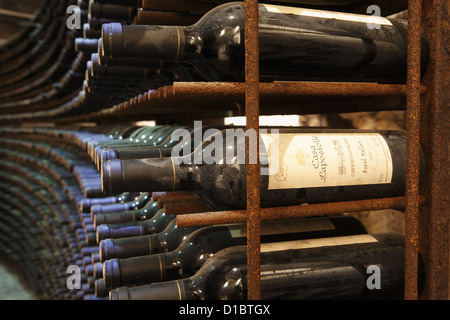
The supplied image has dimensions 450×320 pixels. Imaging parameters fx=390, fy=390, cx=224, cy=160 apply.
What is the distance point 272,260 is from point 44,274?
10.5ft

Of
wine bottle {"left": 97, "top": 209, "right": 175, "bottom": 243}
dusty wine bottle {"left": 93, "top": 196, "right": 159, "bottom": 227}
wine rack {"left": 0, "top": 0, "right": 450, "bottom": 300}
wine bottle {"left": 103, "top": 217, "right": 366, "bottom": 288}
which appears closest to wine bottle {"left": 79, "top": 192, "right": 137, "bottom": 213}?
dusty wine bottle {"left": 93, "top": 196, "right": 159, "bottom": 227}

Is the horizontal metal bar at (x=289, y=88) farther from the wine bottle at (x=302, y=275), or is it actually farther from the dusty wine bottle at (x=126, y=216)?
the dusty wine bottle at (x=126, y=216)

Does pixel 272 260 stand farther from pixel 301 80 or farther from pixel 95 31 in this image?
pixel 95 31

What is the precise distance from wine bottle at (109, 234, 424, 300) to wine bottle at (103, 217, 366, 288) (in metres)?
0.05

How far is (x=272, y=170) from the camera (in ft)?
2.51

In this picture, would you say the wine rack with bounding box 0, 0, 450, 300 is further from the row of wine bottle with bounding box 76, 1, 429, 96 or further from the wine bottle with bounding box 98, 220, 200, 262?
the wine bottle with bounding box 98, 220, 200, 262

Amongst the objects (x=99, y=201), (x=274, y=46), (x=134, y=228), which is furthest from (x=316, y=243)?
(x=99, y=201)

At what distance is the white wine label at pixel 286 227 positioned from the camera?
910 millimetres

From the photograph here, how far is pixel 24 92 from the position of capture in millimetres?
4160

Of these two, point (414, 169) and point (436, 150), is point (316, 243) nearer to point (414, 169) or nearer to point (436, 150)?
point (414, 169)

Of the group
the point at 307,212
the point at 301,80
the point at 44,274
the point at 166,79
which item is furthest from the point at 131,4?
the point at 44,274

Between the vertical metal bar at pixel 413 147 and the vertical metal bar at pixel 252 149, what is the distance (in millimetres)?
352

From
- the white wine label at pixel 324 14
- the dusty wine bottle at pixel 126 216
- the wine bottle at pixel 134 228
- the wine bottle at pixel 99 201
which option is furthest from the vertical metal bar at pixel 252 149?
the wine bottle at pixel 99 201

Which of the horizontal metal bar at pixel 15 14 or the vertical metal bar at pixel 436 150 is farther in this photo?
the horizontal metal bar at pixel 15 14
